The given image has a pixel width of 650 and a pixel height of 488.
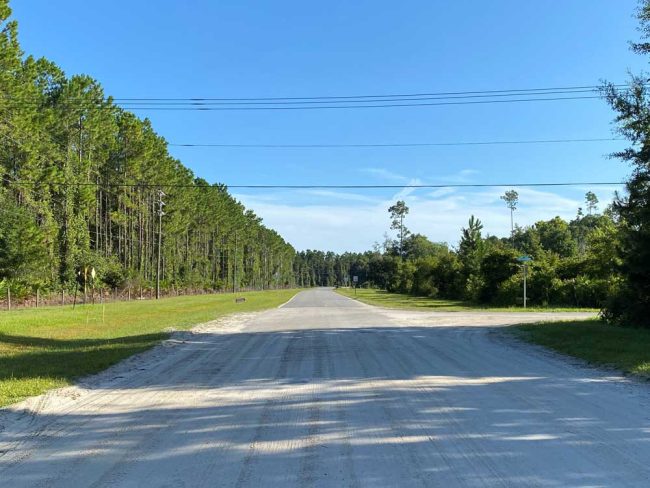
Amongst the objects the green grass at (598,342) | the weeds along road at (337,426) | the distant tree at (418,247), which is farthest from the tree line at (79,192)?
the distant tree at (418,247)

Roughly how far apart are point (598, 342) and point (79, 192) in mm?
45350

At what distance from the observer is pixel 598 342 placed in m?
13.7

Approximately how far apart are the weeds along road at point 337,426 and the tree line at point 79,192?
16378 millimetres

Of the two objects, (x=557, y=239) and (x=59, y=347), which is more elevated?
(x=557, y=239)

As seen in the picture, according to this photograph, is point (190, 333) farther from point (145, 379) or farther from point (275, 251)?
point (275, 251)

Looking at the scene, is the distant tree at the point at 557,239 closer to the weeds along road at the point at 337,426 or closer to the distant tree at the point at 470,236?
the distant tree at the point at 470,236

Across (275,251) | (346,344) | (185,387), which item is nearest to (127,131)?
(346,344)

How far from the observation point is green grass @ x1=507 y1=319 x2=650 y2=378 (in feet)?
35.6

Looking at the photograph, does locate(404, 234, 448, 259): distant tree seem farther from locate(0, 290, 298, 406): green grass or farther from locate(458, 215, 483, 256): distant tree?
locate(0, 290, 298, 406): green grass

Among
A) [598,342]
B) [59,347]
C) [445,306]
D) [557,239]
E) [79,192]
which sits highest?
[79,192]

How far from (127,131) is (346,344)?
5476 centimetres

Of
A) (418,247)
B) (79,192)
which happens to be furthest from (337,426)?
(418,247)

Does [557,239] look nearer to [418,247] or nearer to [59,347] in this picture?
[418,247]

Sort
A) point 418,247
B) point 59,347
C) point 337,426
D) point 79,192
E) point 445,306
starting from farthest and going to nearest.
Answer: point 418,247 < point 79,192 < point 445,306 < point 59,347 < point 337,426
